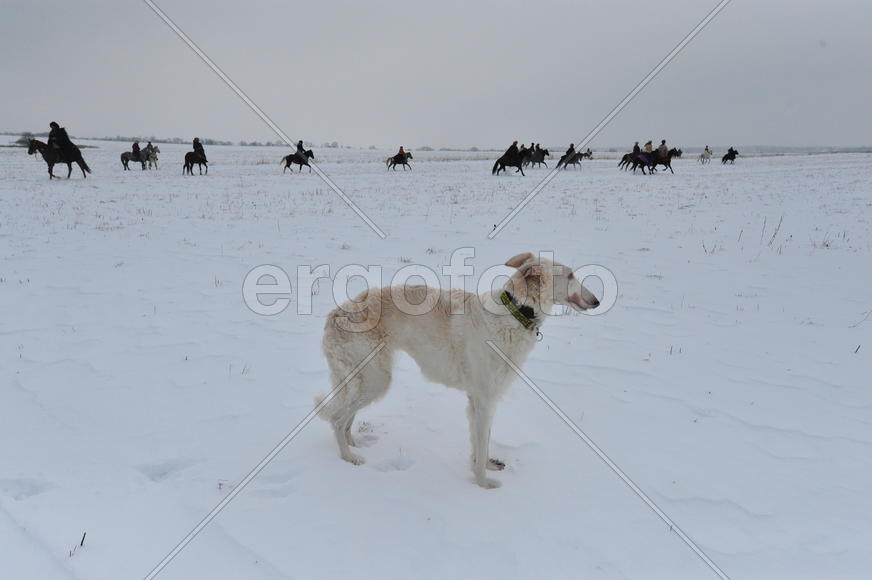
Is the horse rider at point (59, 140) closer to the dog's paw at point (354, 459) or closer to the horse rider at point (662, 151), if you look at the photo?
the dog's paw at point (354, 459)

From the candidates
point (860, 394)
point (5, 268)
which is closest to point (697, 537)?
point (860, 394)

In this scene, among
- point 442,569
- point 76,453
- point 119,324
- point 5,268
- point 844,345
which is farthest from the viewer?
point 5,268

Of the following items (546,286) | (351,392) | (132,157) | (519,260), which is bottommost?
(351,392)

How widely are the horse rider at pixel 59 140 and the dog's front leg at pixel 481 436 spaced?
24.2 m

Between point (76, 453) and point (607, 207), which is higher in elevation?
point (607, 207)

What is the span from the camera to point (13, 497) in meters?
3.09

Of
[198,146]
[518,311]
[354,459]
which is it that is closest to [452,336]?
[518,311]

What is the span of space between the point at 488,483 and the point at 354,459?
1150 mm

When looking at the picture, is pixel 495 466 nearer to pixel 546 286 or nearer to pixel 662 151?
pixel 546 286

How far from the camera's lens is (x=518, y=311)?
3756 millimetres

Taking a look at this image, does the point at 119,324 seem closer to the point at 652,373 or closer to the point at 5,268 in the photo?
the point at 5,268

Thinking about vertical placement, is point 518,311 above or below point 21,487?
above

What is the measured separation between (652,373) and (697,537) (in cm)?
234

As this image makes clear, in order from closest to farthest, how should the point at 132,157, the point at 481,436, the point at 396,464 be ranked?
1. the point at 481,436
2. the point at 396,464
3. the point at 132,157
